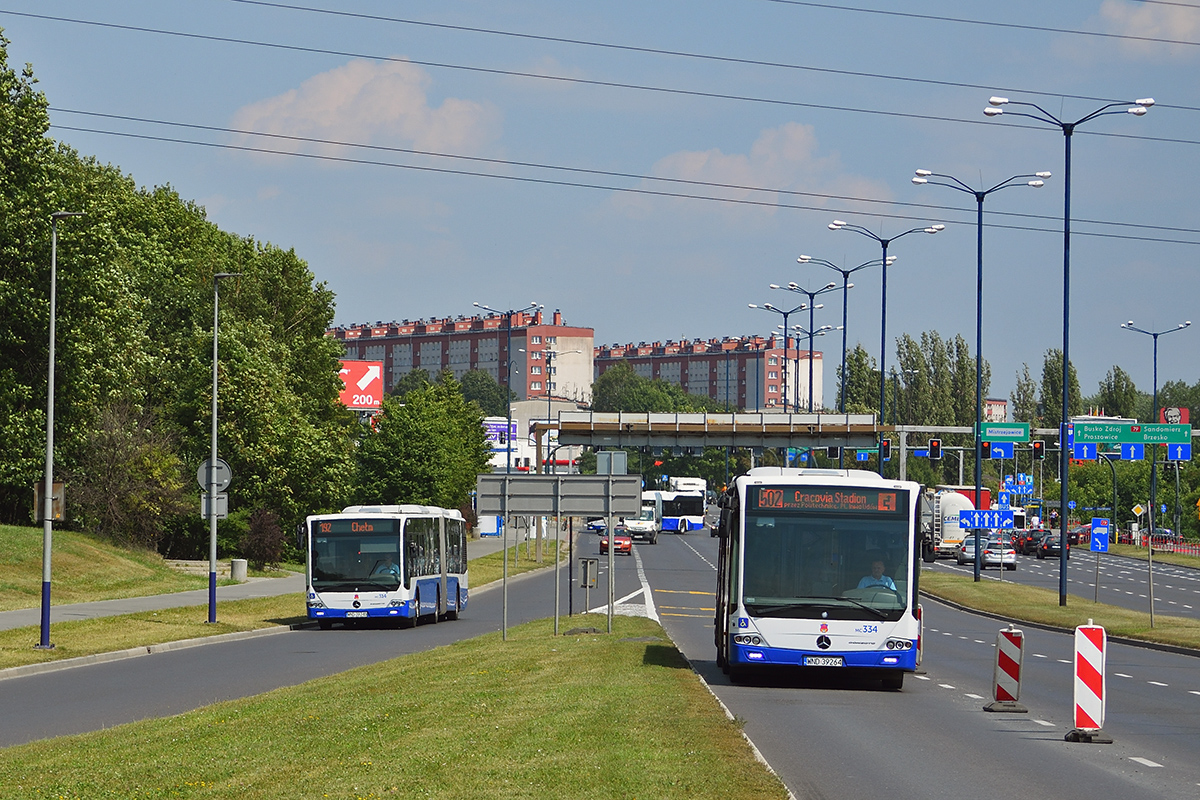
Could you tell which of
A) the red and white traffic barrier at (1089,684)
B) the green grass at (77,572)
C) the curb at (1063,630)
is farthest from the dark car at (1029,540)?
the red and white traffic barrier at (1089,684)

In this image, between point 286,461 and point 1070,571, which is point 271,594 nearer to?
point 286,461

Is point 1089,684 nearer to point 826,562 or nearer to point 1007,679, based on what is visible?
point 1007,679

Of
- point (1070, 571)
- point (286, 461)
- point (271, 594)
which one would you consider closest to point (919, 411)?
point (1070, 571)

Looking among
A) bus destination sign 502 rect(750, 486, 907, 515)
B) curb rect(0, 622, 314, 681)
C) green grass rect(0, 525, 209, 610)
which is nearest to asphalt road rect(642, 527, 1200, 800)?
bus destination sign 502 rect(750, 486, 907, 515)

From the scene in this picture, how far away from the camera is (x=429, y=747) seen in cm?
1202

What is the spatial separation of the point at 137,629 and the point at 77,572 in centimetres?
1606

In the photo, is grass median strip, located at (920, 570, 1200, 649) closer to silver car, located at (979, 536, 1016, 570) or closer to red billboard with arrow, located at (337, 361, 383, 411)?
silver car, located at (979, 536, 1016, 570)

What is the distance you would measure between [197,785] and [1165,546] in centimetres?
10366

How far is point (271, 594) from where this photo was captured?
44.9 m

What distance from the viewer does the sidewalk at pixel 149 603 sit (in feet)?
107

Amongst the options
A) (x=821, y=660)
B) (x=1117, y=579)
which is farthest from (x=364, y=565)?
(x=1117, y=579)

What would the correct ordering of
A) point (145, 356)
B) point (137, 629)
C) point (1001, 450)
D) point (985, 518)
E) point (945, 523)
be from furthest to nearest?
1. point (945, 523)
2. point (1001, 450)
3. point (985, 518)
4. point (145, 356)
5. point (137, 629)

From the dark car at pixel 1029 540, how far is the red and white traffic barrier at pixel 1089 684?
86.1m

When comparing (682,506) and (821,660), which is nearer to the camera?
(821,660)
